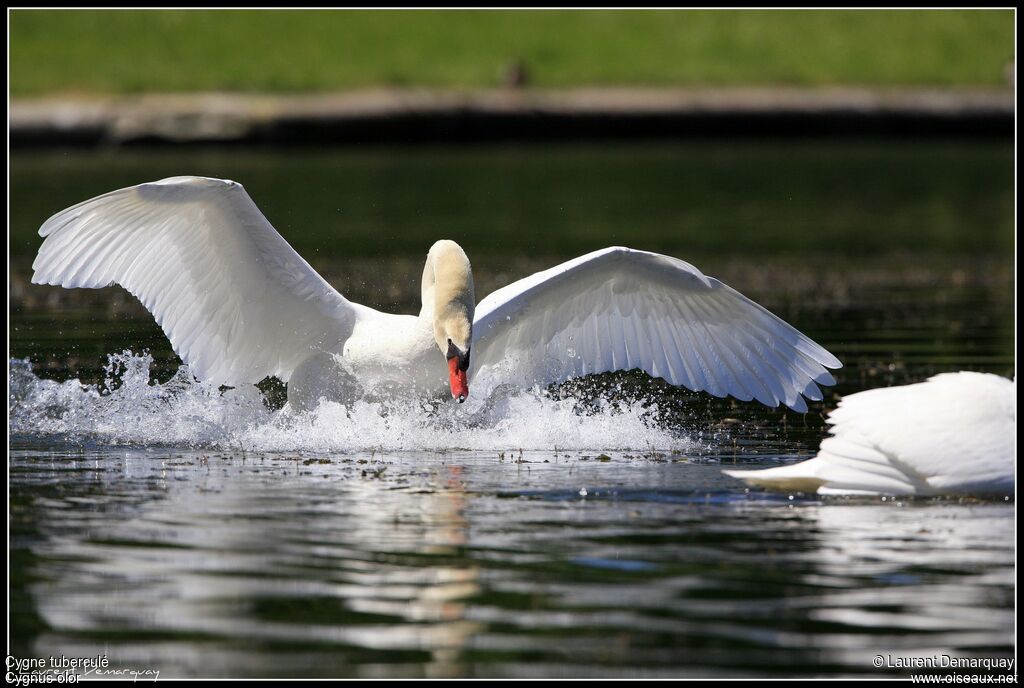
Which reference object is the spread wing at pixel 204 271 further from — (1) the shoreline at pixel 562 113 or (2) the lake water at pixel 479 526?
(1) the shoreline at pixel 562 113

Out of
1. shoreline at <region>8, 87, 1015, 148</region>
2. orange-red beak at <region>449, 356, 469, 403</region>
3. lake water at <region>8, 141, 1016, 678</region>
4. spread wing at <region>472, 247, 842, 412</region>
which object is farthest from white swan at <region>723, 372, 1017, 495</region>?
shoreline at <region>8, 87, 1015, 148</region>

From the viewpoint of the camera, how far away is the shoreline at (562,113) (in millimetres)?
37844

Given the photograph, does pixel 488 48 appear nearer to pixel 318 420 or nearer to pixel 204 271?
pixel 204 271

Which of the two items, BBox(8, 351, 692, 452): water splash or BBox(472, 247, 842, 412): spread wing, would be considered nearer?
BBox(8, 351, 692, 452): water splash

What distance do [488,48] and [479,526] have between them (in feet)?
130

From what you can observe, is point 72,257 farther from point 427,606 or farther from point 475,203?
point 475,203

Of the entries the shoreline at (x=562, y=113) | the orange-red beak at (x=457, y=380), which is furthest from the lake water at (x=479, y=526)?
the shoreline at (x=562, y=113)

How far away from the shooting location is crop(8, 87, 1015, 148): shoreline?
37844 mm

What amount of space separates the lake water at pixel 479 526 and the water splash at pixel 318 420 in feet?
0.07

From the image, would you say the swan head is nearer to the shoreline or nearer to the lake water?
the lake water

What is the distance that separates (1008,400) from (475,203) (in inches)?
765

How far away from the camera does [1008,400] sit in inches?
314

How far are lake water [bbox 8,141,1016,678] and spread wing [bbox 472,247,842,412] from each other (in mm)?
303

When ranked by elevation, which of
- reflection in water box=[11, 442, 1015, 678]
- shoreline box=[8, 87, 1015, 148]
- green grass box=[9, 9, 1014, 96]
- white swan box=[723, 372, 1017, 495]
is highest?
green grass box=[9, 9, 1014, 96]
